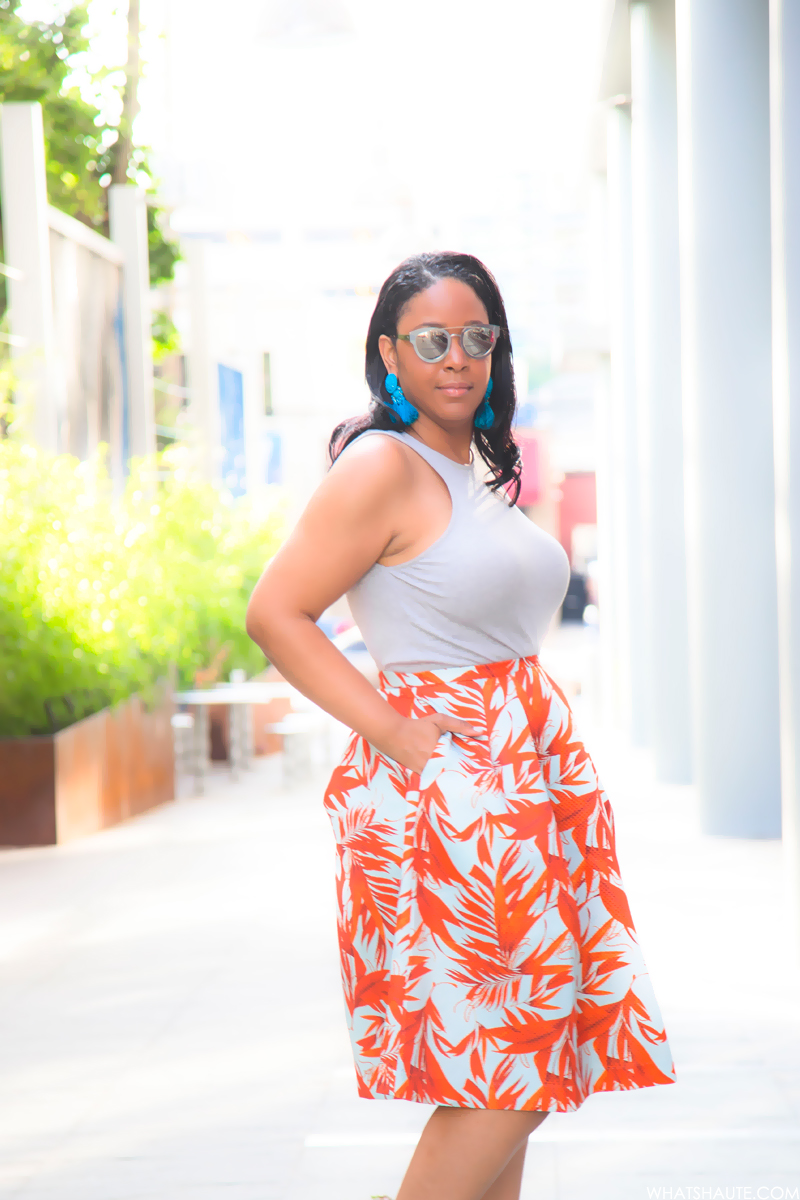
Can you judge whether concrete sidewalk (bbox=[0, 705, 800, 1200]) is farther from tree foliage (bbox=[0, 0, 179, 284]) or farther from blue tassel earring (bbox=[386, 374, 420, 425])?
tree foliage (bbox=[0, 0, 179, 284])

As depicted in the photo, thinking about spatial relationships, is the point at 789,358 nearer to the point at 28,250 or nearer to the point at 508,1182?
the point at 508,1182

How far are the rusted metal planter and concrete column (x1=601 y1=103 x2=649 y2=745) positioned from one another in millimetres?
4214

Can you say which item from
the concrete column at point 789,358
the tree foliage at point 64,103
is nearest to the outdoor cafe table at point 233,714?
the tree foliage at point 64,103

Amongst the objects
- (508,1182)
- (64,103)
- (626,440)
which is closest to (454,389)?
(508,1182)

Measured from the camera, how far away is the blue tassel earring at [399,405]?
1.94 meters

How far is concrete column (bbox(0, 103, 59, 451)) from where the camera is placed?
29.8ft

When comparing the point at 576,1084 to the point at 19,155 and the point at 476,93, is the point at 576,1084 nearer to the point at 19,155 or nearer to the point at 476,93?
the point at 19,155

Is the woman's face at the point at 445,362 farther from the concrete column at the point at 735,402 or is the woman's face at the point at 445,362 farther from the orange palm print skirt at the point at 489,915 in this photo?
the concrete column at the point at 735,402

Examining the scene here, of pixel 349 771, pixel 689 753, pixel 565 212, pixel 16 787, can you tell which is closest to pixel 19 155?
pixel 16 787

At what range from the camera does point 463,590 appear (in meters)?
1.81

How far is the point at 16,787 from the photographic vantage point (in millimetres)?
7098

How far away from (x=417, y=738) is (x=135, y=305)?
438 inches

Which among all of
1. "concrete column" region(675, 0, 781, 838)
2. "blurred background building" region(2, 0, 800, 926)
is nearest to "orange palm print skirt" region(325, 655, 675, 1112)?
"blurred background building" region(2, 0, 800, 926)

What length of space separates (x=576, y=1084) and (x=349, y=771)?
0.49m
